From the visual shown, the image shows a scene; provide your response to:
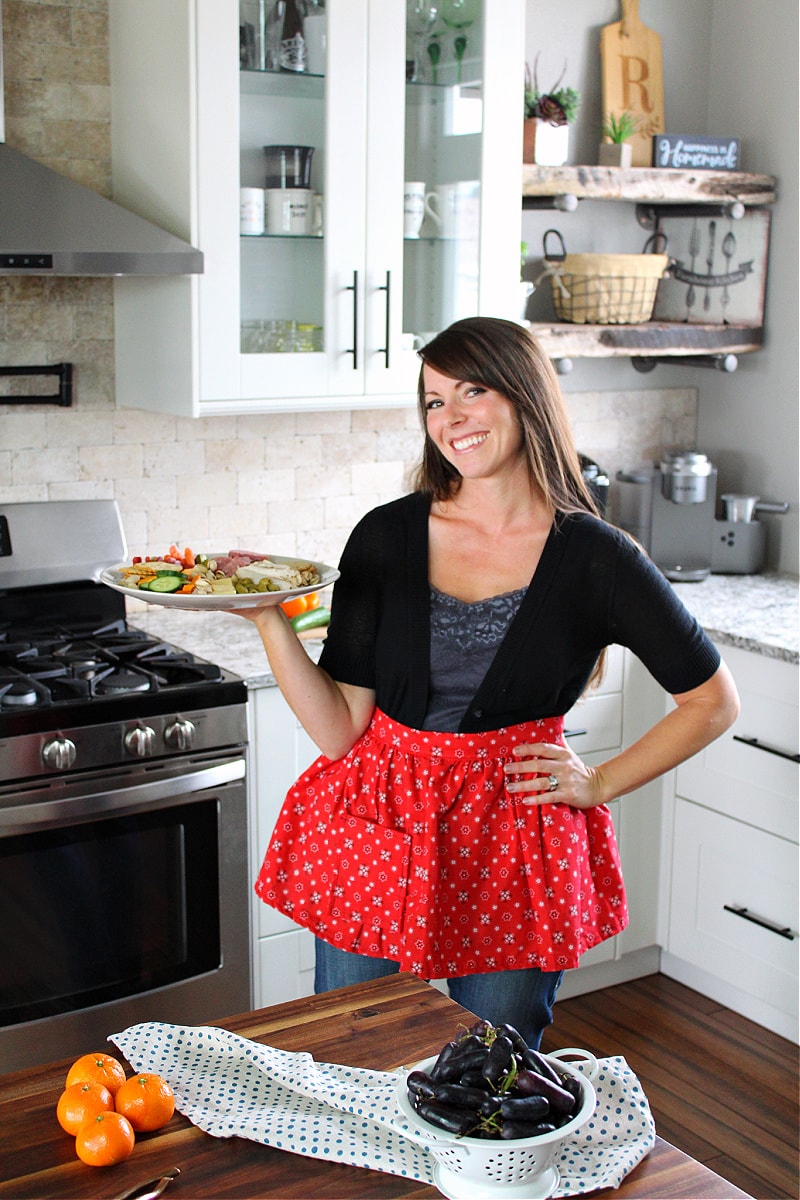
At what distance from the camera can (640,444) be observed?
3.93 metres

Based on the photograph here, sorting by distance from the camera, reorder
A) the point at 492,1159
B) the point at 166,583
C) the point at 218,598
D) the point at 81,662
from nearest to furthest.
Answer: the point at 492,1159 < the point at 218,598 < the point at 166,583 < the point at 81,662

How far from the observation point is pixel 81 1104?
3.95 feet

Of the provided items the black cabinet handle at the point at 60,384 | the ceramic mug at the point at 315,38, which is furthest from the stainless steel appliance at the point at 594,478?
the black cabinet handle at the point at 60,384

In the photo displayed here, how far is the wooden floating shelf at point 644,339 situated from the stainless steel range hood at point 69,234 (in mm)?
1092

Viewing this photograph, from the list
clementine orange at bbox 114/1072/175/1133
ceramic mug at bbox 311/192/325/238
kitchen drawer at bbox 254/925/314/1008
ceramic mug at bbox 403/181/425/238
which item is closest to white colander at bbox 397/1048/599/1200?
clementine orange at bbox 114/1072/175/1133

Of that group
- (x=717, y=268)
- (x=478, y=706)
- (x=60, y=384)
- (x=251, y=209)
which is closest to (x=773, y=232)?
(x=717, y=268)

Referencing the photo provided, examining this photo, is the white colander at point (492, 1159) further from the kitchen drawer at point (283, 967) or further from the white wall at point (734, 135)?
the white wall at point (734, 135)

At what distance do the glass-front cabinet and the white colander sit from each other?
1929mm

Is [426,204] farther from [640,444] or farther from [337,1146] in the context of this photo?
[337,1146]

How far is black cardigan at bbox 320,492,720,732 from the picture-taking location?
1.88 m

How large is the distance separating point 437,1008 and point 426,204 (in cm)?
203

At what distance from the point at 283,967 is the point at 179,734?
0.60 metres

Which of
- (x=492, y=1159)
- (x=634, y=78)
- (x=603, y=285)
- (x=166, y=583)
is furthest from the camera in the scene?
(x=634, y=78)

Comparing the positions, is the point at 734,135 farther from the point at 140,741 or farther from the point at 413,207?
the point at 140,741
